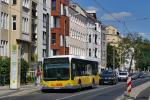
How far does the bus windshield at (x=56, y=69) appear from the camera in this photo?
3619cm

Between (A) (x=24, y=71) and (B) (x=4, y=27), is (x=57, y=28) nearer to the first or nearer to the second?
(B) (x=4, y=27)

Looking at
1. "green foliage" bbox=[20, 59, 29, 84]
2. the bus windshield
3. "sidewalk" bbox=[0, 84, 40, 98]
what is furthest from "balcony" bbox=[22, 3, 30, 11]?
the bus windshield

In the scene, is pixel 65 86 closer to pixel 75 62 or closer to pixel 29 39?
pixel 75 62

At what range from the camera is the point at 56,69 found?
36344 millimetres

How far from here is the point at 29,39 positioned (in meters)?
59.7

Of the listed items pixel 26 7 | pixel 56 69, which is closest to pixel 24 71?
pixel 26 7

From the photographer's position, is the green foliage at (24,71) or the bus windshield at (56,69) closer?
the bus windshield at (56,69)

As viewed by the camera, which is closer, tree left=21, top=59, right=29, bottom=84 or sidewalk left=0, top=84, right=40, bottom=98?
sidewalk left=0, top=84, right=40, bottom=98

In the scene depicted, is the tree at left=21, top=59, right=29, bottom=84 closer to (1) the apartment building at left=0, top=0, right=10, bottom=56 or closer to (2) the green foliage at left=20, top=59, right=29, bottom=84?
(2) the green foliage at left=20, top=59, right=29, bottom=84

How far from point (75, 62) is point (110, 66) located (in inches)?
3756

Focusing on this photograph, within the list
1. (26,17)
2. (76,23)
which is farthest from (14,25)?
(76,23)

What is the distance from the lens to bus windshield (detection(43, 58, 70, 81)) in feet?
119

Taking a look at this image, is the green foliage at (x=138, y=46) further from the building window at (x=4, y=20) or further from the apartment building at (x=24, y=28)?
the building window at (x=4, y=20)

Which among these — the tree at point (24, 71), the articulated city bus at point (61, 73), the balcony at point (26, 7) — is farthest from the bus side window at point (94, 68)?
the balcony at point (26, 7)
